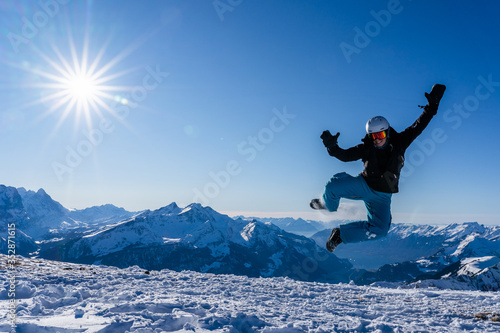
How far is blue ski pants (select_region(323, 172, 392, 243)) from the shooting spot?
26.1ft

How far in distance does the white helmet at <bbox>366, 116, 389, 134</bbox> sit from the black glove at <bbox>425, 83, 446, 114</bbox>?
5.69 ft

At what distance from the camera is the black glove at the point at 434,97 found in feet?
26.2

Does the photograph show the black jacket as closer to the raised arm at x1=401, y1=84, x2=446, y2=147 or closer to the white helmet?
the raised arm at x1=401, y1=84, x2=446, y2=147

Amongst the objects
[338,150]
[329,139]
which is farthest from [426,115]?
[329,139]

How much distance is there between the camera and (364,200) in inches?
335

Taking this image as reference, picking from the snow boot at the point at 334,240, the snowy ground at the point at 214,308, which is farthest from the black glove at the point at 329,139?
the snowy ground at the point at 214,308

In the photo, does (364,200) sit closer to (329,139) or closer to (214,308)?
(329,139)

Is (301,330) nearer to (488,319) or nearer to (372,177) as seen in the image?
(372,177)

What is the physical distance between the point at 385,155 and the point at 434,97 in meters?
2.21

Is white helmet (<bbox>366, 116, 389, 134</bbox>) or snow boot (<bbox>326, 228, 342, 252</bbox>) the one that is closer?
white helmet (<bbox>366, 116, 389, 134</bbox>)

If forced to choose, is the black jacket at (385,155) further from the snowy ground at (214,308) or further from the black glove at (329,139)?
the snowy ground at (214,308)

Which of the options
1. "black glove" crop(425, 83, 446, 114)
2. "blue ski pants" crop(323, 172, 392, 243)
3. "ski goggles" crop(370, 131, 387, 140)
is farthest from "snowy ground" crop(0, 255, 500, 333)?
"black glove" crop(425, 83, 446, 114)

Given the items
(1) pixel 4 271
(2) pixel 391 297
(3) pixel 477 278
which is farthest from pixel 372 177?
(3) pixel 477 278

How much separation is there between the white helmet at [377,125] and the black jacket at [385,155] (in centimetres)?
50
